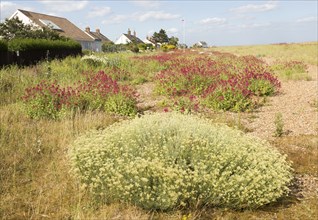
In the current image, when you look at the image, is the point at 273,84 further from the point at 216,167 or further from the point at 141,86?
the point at 216,167

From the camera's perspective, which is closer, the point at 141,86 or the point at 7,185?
the point at 7,185

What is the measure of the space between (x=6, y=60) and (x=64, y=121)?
12042 millimetres

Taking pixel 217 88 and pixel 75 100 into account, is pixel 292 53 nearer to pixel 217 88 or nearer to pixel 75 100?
pixel 217 88

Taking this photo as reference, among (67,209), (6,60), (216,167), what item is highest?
(6,60)

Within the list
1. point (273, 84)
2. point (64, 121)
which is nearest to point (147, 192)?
point (64, 121)

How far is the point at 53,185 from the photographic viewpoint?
14.9 feet

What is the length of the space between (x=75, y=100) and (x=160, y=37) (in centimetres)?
8164

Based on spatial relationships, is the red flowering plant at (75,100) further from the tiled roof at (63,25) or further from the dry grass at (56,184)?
the tiled roof at (63,25)

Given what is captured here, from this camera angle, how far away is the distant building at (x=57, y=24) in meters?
42.5

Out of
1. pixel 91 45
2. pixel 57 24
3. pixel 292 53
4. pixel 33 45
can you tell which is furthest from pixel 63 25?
pixel 292 53

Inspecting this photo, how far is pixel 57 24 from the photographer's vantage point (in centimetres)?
4838

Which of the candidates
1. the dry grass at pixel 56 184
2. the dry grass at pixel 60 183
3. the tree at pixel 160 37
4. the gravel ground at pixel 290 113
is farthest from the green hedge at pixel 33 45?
the tree at pixel 160 37

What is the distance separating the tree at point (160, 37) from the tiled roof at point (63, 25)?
3483 cm


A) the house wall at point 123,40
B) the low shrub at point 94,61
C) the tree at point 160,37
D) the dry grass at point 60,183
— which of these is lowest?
the dry grass at point 60,183
